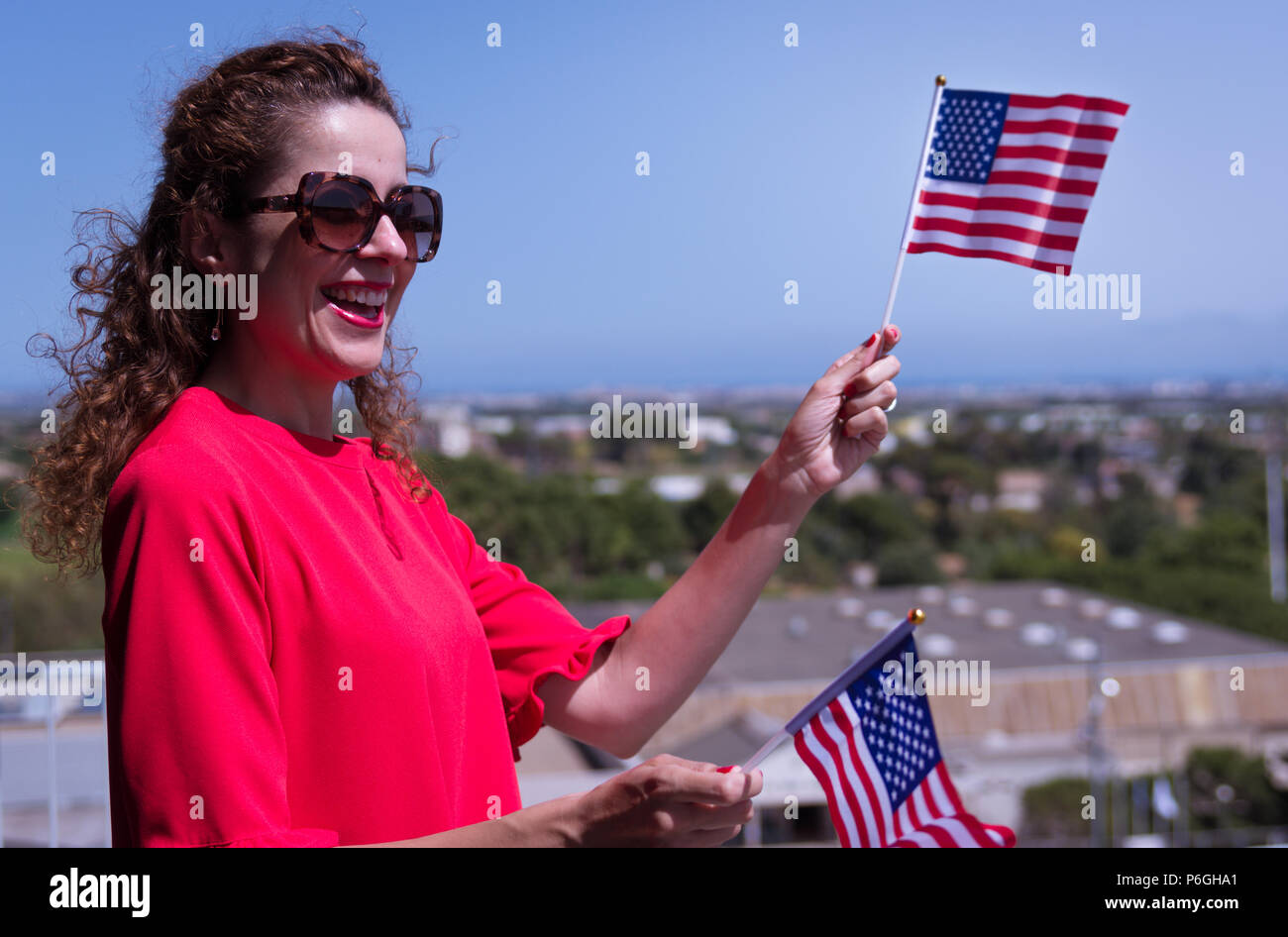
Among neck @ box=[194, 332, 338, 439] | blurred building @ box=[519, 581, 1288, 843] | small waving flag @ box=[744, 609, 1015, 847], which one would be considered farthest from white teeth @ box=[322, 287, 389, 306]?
blurred building @ box=[519, 581, 1288, 843]

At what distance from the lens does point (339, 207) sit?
1.50 m

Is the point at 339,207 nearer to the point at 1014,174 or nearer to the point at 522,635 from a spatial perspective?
the point at 522,635

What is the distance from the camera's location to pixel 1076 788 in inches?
784

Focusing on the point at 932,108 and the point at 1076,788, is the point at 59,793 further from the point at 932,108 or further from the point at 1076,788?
the point at 1076,788

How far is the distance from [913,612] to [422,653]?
74cm

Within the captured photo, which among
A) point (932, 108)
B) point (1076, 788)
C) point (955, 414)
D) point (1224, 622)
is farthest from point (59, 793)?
point (955, 414)

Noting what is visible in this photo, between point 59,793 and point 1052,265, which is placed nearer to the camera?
point 1052,265

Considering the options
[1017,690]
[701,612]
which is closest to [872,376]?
[701,612]

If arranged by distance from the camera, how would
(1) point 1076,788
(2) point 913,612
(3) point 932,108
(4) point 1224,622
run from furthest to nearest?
(4) point 1224,622 < (1) point 1076,788 < (3) point 932,108 < (2) point 913,612

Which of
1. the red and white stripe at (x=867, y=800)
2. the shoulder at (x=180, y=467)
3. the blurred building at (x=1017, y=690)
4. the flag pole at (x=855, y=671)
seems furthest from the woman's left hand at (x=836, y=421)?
the blurred building at (x=1017, y=690)

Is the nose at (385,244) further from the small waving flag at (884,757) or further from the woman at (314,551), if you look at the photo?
the small waving flag at (884,757)

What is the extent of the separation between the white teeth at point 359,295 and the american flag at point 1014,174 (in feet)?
3.58

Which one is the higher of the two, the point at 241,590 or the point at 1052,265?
the point at 1052,265
